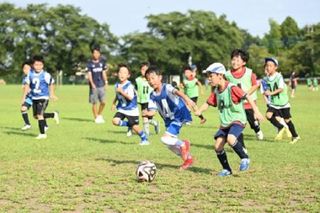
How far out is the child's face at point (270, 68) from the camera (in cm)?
1113

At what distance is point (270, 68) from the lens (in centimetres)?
1125


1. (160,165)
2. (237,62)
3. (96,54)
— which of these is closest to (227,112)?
(160,165)

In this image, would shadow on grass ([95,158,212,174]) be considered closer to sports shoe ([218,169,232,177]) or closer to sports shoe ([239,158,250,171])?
sports shoe ([218,169,232,177])

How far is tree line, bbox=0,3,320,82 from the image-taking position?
80.8 meters

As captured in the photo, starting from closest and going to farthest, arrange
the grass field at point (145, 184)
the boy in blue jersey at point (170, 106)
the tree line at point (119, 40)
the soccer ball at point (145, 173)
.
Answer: the grass field at point (145, 184)
the soccer ball at point (145, 173)
the boy in blue jersey at point (170, 106)
the tree line at point (119, 40)

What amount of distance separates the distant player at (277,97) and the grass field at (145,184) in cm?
38

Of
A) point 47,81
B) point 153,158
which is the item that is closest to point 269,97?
point 153,158

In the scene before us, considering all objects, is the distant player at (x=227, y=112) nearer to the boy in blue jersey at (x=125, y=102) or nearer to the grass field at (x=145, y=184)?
the grass field at (x=145, y=184)

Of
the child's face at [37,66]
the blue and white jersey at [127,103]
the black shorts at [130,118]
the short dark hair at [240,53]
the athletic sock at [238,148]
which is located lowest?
the athletic sock at [238,148]

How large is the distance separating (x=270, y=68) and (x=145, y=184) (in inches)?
211

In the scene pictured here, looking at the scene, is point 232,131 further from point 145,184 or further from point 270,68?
point 270,68

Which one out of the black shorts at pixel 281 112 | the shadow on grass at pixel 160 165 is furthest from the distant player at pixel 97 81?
the shadow on grass at pixel 160 165

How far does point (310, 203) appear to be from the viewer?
566 cm

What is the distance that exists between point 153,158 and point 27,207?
3651 mm
